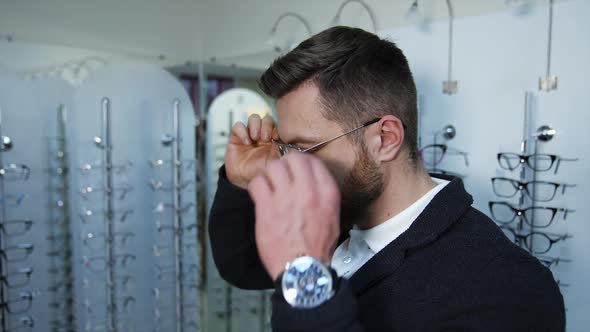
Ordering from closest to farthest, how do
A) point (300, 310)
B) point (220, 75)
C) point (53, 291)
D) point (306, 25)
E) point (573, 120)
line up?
point (300, 310) < point (573, 120) < point (53, 291) < point (306, 25) < point (220, 75)

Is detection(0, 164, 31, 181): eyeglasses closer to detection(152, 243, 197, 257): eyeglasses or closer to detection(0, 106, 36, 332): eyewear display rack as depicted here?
detection(0, 106, 36, 332): eyewear display rack

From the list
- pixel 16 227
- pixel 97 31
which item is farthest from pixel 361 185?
pixel 97 31

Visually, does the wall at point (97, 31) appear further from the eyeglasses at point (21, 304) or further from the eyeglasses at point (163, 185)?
the eyeglasses at point (21, 304)

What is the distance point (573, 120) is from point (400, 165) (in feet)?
3.82

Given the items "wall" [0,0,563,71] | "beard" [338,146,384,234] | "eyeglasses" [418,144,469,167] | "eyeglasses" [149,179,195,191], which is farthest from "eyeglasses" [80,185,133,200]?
"beard" [338,146,384,234]

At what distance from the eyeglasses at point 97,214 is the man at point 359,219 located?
4.30 feet

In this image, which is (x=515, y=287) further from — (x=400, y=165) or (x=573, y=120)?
(x=573, y=120)

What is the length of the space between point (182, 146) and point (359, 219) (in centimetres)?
165

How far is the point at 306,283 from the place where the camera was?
0.62 metres

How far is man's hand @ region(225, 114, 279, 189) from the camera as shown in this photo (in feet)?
3.75

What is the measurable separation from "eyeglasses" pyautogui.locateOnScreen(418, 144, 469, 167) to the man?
3.54 ft

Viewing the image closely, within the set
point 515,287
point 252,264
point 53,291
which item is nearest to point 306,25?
point 252,264

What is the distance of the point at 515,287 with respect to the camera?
80 cm

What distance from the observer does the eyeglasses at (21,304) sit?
2.20 meters
